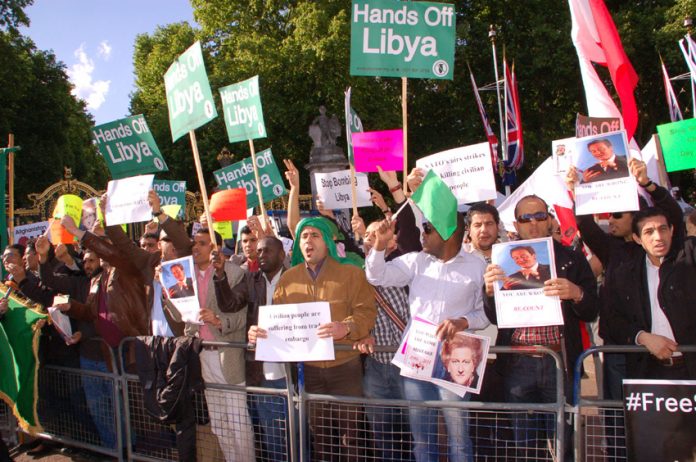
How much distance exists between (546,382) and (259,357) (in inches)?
70.6

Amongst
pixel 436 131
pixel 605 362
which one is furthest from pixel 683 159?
pixel 436 131

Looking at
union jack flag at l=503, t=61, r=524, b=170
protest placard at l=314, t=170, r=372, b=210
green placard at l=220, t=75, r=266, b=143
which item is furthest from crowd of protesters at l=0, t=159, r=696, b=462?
union jack flag at l=503, t=61, r=524, b=170

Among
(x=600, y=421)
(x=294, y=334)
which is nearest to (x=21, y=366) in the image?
(x=294, y=334)

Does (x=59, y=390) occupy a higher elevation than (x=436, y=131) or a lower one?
lower

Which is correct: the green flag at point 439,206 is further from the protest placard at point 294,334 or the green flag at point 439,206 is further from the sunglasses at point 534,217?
the protest placard at point 294,334

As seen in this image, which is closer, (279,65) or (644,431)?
(644,431)

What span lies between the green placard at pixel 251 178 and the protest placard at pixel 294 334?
543cm

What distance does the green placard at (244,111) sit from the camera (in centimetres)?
700

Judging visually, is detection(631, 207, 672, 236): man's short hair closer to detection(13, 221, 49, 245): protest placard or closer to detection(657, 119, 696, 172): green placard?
detection(657, 119, 696, 172): green placard

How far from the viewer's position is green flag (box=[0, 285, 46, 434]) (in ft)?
18.4

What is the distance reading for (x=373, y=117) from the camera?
25.5 metres

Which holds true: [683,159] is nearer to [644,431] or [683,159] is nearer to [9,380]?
[644,431]

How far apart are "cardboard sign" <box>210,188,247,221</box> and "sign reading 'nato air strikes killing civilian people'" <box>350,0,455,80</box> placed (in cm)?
198

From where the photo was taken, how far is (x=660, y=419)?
353 cm
